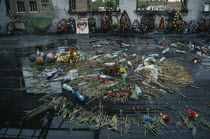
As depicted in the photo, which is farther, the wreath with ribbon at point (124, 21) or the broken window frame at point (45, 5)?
the broken window frame at point (45, 5)

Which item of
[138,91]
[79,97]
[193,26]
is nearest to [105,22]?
[193,26]

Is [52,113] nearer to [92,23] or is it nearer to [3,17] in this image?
[92,23]

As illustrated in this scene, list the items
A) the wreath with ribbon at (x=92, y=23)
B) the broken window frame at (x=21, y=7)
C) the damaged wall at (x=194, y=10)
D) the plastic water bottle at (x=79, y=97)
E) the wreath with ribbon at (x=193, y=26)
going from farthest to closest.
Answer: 1. the broken window frame at (x=21, y=7)
2. the wreath with ribbon at (x=92, y=23)
3. the wreath with ribbon at (x=193, y=26)
4. the damaged wall at (x=194, y=10)
5. the plastic water bottle at (x=79, y=97)

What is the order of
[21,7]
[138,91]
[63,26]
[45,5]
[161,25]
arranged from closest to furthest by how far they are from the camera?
[138,91], [63,26], [161,25], [21,7], [45,5]

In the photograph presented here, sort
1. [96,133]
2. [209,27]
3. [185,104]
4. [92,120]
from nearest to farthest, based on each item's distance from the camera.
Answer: [96,133], [92,120], [185,104], [209,27]

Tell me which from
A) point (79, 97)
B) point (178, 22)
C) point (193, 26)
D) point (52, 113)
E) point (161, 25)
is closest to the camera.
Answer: point (52, 113)

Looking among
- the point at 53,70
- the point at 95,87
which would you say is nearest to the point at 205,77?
the point at 95,87

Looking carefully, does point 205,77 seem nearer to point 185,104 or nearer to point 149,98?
point 185,104

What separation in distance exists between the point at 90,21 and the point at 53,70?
11792 millimetres

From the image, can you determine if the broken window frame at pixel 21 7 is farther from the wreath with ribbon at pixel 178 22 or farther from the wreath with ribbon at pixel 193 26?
the wreath with ribbon at pixel 193 26

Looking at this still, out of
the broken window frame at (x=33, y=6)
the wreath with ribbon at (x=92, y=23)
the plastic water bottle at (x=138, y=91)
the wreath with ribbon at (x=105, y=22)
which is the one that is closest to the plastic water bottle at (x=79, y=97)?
the plastic water bottle at (x=138, y=91)

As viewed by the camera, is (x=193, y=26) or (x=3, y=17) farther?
(x=193, y=26)

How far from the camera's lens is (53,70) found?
21.2ft

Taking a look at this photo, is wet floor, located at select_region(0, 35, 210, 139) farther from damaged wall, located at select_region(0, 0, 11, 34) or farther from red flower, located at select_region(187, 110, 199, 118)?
damaged wall, located at select_region(0, 0, 11, 34)
